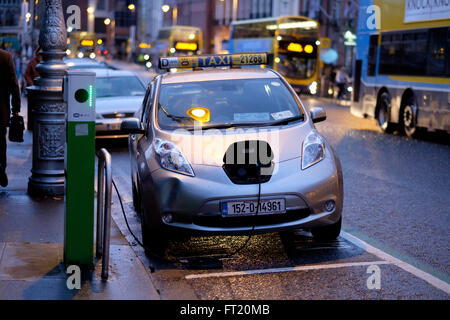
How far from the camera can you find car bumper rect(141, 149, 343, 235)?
672 centimetres

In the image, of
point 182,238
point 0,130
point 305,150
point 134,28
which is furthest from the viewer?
point 134,28

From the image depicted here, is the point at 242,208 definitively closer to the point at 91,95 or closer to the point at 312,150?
the point at 312,150

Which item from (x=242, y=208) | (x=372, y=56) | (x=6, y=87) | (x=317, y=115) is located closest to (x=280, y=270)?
(x=242, y=208)

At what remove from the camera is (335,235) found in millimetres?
7488

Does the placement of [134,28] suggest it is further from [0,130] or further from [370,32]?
[0,130]

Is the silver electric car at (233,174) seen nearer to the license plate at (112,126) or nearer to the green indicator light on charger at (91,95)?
the green indicator light on charger at (91,95)

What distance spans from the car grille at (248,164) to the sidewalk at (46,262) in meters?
1.08

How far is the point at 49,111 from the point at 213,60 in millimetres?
2272

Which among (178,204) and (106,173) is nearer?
(106,173)

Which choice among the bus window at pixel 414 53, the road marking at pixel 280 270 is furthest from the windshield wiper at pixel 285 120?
the bus window at pixel 414 53

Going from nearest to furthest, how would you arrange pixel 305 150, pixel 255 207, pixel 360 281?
pixel 360 281, pixel 255 207, pixel 305 150

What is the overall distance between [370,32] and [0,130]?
15.1 meters

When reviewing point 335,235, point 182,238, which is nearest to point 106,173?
point 182,238

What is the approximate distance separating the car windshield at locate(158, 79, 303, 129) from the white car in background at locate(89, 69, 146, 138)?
25.2ft
